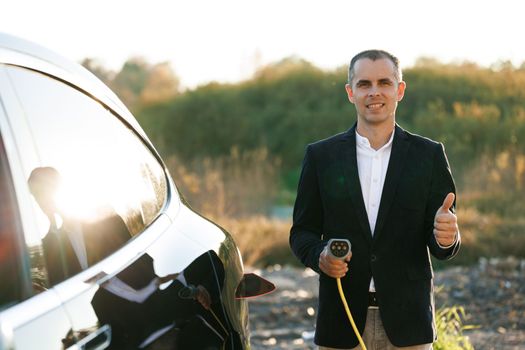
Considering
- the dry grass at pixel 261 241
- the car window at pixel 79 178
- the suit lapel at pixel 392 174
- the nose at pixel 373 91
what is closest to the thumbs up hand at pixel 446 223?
the suit lapel at pixel 392 174

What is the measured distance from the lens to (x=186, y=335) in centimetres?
260

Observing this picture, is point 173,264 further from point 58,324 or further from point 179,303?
point 58,324

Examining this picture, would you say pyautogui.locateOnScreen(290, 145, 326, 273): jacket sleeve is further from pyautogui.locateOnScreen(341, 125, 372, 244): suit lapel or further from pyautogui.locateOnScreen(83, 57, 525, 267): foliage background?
pyautogui.locateOnScreen(83, 57, 525, 267): foliage background

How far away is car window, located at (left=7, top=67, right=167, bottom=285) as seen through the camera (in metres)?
2.32

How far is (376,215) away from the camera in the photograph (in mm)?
3830

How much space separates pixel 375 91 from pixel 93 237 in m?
1.59

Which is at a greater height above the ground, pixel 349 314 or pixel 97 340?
pixel 97 340

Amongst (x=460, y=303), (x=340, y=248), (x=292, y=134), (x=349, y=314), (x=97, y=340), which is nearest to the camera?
(x=97, y=340)

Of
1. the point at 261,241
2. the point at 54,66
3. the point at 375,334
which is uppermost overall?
the point at 54,66

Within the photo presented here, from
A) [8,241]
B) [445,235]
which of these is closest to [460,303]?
[445,235]

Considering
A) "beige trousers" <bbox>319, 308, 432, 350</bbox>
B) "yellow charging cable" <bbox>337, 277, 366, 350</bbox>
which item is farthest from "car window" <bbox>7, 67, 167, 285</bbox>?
"beige trousers" <bbox>319, 308, 432, 350</bbox>

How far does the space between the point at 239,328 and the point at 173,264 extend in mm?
388

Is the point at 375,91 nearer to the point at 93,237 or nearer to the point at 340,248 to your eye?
the point at 340,248

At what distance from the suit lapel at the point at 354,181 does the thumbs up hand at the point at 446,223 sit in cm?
28
